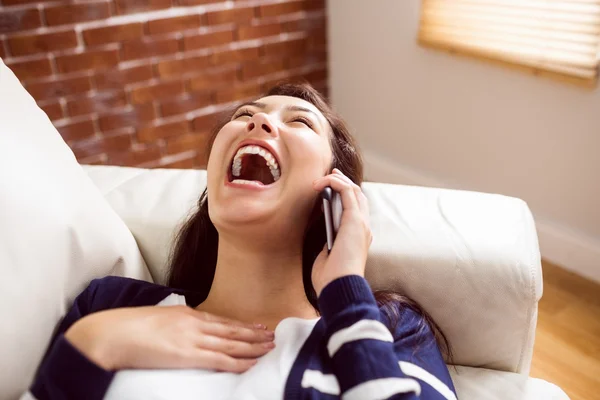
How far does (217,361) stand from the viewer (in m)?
0.98

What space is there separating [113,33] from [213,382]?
1.80 m

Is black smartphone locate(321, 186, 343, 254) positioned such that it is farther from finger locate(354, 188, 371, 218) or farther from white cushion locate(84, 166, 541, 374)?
white cushion locate(84, 166, 541, 374)

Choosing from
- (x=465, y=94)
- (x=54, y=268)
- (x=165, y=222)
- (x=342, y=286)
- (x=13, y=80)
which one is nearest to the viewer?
(x=342, y=286)

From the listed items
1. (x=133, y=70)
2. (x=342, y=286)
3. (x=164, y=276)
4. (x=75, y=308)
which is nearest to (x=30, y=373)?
(x=75, y=308)

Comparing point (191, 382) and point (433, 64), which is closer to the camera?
point (191, 382)

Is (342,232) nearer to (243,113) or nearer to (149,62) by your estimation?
(243,113)

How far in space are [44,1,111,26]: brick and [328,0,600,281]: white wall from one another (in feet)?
3.73

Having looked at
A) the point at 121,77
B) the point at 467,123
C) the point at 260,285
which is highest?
the point at 121,77

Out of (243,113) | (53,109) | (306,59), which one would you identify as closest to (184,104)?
(53,109)

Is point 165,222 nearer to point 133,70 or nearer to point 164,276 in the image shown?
point 164,276

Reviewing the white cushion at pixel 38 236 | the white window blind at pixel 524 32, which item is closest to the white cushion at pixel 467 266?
the white cushion at pixel 38 236

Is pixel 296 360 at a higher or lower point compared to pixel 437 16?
lower

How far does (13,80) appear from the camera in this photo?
1.17 metres

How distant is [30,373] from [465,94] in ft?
6.49
